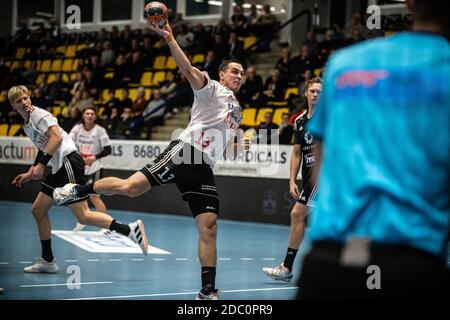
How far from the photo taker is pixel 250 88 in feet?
54.8

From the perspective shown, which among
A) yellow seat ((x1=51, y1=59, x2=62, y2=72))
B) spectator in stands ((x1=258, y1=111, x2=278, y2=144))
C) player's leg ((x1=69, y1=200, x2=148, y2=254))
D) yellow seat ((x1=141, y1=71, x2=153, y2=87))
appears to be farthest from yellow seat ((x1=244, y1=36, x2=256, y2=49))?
player's leg ((x1=69, y1=200, x2=148, y2=254))

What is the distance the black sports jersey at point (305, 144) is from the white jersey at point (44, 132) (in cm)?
240

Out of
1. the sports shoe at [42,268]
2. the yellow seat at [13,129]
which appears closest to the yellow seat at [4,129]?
the yellow seat at [13,129]

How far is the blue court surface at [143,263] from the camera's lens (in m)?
6.64

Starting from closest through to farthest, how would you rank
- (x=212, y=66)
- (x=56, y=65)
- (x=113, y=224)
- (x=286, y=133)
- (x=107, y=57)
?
(x=113, y=224)
(x=286, y=133)
(x=212, y=66)
(x=107, y=57)
(x=56, y=65)

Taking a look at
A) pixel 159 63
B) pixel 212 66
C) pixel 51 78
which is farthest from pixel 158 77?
pixel 51 78

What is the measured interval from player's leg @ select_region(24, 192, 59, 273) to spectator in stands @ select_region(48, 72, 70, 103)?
1312 centimetres

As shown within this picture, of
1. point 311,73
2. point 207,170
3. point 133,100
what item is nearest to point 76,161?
point 207,170

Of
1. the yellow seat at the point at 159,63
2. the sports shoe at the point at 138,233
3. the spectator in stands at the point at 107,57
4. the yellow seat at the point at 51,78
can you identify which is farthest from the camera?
the yellow seat at the point at 51,78

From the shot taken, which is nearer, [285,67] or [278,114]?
[278,114]

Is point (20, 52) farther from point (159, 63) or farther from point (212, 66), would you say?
point (212, 66)

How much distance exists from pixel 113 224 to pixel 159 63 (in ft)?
47.3

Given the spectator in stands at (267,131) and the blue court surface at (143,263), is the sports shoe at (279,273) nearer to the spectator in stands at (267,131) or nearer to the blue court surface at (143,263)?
the blue court surface at (143,263)

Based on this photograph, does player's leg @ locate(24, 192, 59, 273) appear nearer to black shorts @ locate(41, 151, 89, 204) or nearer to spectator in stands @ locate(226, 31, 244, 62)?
black shorts @ locate(41, 151, 89, 204)
